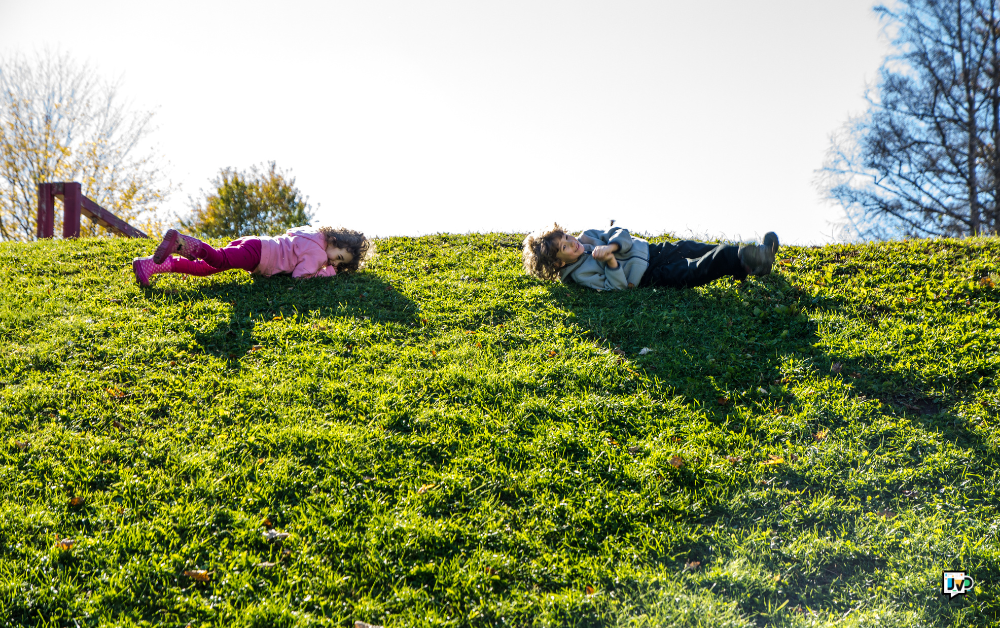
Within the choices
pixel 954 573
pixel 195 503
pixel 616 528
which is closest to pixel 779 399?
pixel 954 573

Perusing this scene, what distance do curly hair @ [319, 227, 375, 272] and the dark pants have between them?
3390 mm

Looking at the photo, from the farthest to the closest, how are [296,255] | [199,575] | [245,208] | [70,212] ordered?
1. [245,208]
2. [70,212]
3. [296,255]
4. [199,575]

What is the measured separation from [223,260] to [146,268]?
2.77 ft

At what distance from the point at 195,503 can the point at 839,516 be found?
11.9 ft

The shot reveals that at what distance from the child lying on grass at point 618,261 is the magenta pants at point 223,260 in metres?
3.18

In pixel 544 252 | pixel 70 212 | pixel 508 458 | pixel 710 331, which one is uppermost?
pixel 70 212

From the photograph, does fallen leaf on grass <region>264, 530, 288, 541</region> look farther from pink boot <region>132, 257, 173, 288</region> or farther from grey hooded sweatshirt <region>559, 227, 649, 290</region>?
pink boot <region>132, 257, 173, 288</region>

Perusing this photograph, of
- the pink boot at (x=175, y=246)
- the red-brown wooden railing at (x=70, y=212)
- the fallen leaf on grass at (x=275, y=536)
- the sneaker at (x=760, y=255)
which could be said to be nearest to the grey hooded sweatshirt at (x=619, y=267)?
the sneaker at (x=760, y=255)

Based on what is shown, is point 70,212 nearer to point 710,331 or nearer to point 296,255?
point 296,255

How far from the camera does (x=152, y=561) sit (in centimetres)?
285

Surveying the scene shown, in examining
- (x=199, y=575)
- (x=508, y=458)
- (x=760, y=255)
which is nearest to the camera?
(x=199, y=575)

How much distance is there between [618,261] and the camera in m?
6.36

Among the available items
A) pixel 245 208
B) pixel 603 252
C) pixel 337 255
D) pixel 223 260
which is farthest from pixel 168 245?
pixel 245 208

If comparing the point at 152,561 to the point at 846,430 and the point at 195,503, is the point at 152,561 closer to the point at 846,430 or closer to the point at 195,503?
the point at 195,503
